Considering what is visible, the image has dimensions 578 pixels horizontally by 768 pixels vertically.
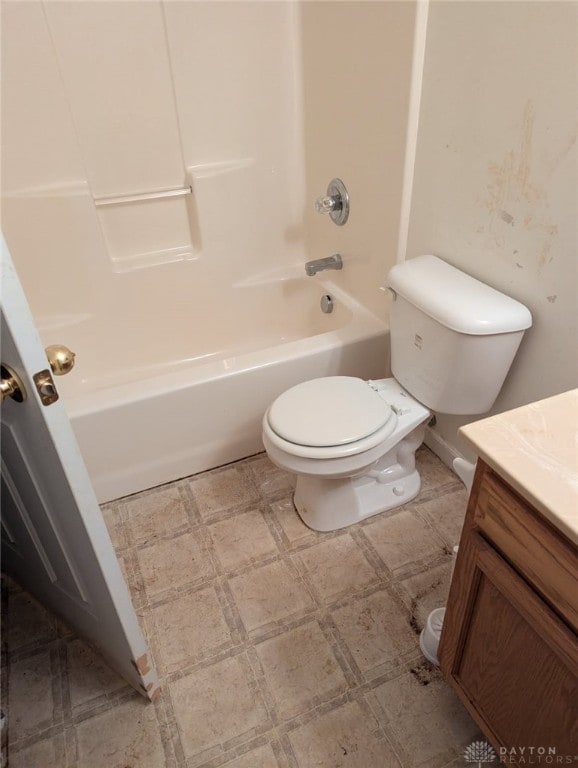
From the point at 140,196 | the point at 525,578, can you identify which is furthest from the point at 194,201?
the point at 525,578

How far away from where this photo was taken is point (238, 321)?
2311 mm

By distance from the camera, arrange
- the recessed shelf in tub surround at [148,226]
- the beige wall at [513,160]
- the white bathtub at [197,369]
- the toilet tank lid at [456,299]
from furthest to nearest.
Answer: the recessed shelf in tub surround at [148,226]
the white bathtub at [197,369]
the toilet tank lid at [456,299]
the beige wall at [513,160]

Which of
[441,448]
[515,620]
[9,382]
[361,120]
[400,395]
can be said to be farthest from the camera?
[441,448]

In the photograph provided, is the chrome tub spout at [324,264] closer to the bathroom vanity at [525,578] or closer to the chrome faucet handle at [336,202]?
the chrome faucet handle at [336,202]

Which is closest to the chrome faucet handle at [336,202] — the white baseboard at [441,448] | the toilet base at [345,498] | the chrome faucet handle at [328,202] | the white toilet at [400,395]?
the chrome faucet handle at [328,202]

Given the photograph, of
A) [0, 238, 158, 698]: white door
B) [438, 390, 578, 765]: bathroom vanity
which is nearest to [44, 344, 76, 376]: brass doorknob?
[0, 238, 158, 698]: white door

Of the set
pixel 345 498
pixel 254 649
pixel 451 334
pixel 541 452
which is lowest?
pixel 254 649

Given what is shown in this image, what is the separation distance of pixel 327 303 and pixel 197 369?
0.69 metres

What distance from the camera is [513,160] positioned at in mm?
1226

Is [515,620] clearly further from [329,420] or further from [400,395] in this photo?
[400,395]

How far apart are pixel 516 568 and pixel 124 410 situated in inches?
45.8

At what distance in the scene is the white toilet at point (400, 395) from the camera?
1.30 metres

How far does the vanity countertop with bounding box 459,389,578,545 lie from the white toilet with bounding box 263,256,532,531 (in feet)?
1.56

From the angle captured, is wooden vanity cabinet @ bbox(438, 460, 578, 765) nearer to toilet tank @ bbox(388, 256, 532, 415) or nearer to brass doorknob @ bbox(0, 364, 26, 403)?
toilet tank @ bbox(388, 256, 532, 415)
